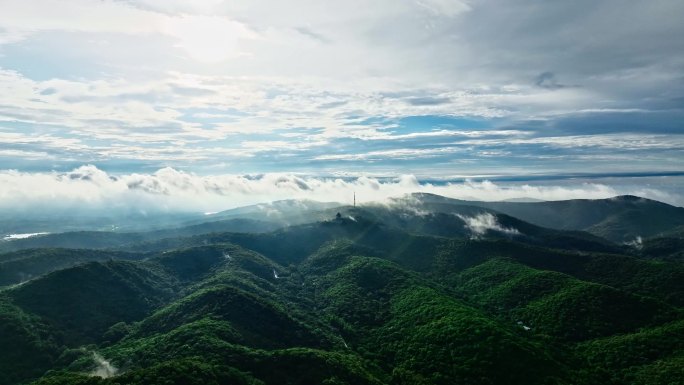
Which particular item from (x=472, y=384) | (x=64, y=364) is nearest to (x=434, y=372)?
(x=472, y=384)

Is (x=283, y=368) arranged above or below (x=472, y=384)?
above

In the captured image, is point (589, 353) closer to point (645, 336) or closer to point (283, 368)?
point (645, 336)

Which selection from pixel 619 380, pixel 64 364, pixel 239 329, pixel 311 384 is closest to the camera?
pixel 311 384

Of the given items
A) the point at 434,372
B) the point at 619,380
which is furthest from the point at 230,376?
the point at 619,380

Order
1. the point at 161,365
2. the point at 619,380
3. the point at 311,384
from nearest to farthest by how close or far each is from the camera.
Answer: the point at 161,365 → the point at 311,384 → the point at 619,380

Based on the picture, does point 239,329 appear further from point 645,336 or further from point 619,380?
point 645,336

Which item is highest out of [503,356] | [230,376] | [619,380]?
[230,376]

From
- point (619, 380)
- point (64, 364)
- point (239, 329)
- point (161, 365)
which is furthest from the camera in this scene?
point (239, 329)

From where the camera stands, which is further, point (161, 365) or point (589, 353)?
point (589, 353)

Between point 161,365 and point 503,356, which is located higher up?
point 161,365
